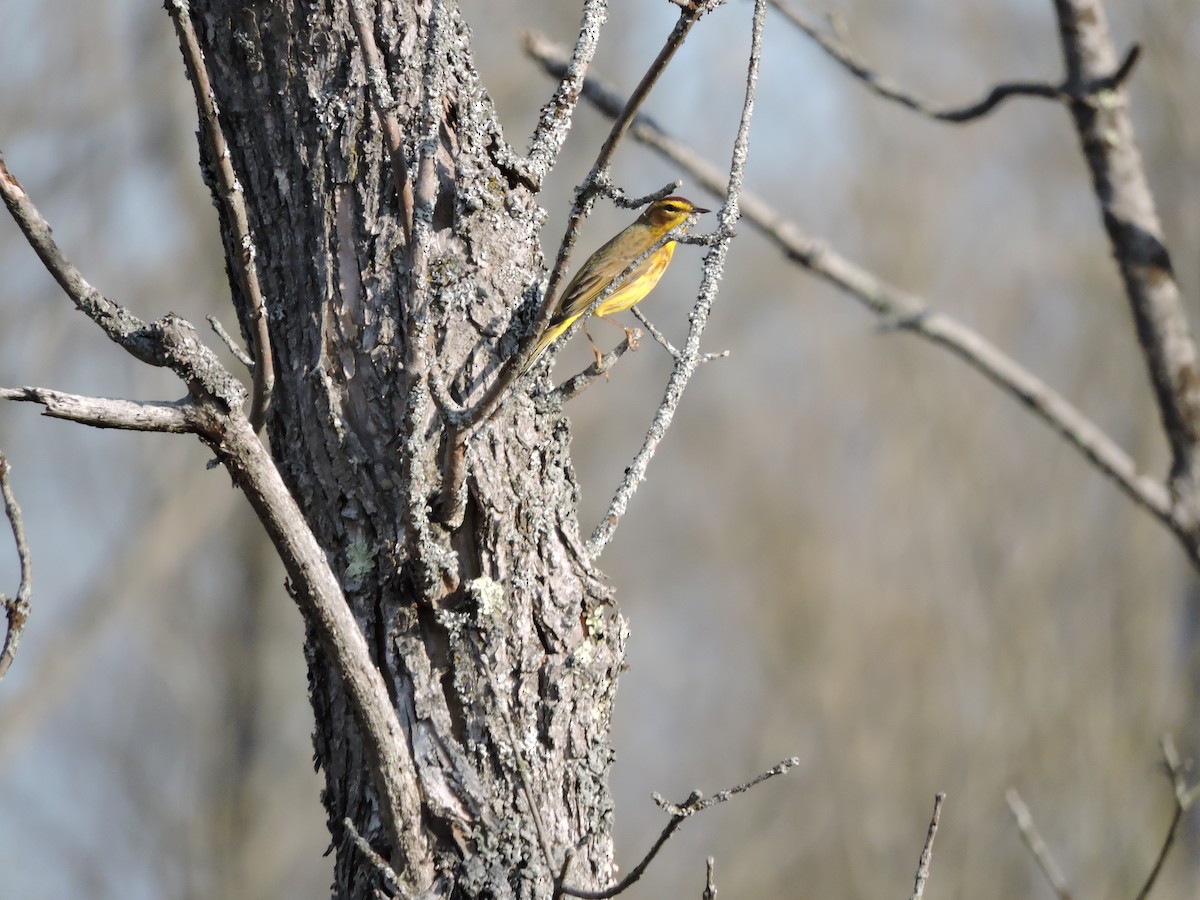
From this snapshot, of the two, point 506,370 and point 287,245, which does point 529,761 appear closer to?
point 506,370

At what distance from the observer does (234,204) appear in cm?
159

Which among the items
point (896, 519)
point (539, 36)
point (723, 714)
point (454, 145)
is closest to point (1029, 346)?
point (896, 519)

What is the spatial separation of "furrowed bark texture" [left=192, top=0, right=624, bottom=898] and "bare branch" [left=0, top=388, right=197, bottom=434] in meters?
0.40

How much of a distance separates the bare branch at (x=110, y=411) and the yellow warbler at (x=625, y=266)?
1.91 m

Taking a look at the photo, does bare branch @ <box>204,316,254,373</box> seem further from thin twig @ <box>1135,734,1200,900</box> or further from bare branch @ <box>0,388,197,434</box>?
thin twig @ <box>1135,734,1200,900</box>

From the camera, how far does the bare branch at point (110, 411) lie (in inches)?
48.8

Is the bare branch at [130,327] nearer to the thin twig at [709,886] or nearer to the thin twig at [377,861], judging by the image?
the thin twig at [377,861]

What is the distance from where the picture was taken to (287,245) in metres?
1.83

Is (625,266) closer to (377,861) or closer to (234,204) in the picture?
(234,204)

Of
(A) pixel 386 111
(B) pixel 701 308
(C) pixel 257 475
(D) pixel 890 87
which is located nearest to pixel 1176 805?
(B) pixel 701 308

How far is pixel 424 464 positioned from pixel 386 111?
20.4 inches

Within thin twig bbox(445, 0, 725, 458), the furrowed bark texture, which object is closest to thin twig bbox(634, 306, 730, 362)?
the furrowed bark texture

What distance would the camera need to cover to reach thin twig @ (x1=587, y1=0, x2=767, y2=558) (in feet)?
6.26

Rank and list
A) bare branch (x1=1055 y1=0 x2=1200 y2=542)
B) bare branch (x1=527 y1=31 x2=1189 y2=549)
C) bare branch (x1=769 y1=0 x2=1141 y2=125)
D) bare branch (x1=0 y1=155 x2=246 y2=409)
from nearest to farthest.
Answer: bare branch (x1=0 y1=155 x2=246 y2=409) < bare branch (x1=1055 y1=0 x2=1200 y2=542) < bare branch (x1=769 y1=0 x2=1141 y2=125) < bare branch (x1=527 y1=31 x2=1189 y2=549)
